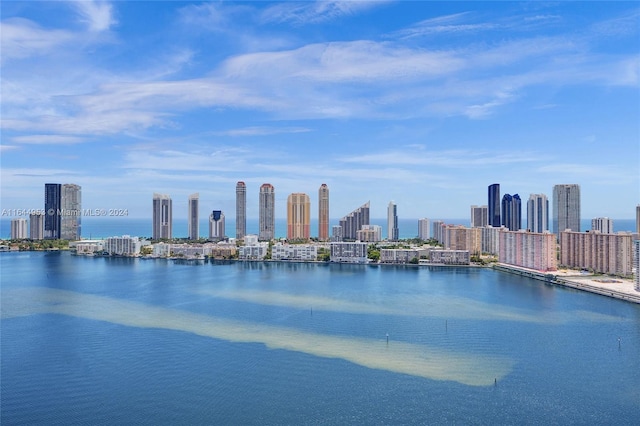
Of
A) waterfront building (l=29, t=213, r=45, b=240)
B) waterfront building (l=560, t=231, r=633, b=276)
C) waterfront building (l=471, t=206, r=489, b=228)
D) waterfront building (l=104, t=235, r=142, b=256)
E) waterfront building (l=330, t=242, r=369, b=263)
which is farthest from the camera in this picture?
waterfront building (l=471, t=206, r=489, b=228)

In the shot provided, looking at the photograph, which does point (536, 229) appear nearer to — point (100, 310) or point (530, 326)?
point (530, 326)

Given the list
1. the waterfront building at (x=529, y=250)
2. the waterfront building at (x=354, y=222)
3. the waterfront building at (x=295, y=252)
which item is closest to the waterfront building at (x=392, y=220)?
the waterfront building at (x=354, y=222)

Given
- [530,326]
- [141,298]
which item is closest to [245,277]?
[141,298]

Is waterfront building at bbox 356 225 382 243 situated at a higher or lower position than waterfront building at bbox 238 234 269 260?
higher

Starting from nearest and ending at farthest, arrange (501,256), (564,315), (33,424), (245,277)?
(33,424) < (564,315) < (245,277) < (501,256)

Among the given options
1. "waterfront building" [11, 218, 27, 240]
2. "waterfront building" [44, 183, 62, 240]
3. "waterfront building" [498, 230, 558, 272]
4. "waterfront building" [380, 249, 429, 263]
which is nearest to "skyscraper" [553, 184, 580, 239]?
"waterfront building" [498, 230, 558, 272]

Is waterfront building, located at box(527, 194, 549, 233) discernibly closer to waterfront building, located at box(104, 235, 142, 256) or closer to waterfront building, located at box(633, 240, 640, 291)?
waterfront building, located at box(633, 240, 640, 291)

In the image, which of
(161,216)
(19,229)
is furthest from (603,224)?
(19,229)

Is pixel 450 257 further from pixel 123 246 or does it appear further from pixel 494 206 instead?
pixel 123 246
